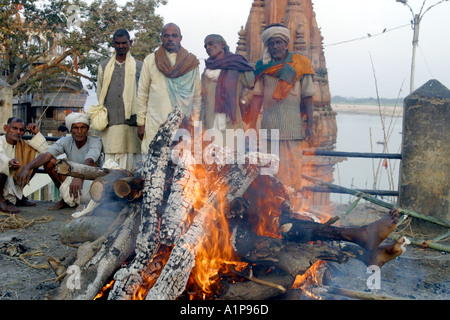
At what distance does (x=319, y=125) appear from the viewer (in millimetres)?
16609

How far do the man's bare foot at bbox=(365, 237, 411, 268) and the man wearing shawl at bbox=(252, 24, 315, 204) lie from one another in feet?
7.44

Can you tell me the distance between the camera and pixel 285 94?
5074 millimetres

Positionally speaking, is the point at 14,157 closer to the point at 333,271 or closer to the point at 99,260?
the point at 99,260

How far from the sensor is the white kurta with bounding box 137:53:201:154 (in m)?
5.10

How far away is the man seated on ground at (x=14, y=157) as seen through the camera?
546 centimetres

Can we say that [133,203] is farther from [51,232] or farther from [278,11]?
[278,11]

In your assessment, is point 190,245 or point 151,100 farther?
point 151,100

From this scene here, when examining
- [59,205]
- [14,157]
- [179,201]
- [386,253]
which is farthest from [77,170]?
[14,157]

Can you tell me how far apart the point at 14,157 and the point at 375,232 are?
15.8ft

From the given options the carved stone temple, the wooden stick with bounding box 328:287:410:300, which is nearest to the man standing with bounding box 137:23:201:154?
the wooden stick with bounding box 328:287:410:300
